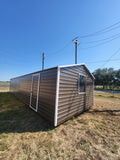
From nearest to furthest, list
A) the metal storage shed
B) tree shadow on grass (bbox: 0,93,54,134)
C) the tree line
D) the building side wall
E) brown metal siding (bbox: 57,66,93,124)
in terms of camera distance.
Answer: tree shadow on grass (bbox: 0,93,54,134), the metal storage shed, brown metal siding (bbox: 57,66,93,124), the building side wall, the tree line

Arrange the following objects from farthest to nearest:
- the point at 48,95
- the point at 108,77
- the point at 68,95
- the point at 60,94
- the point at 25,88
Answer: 1. the point at 108,77
2. the point at 25,88
3. the point at 68,95
4. the point at 48,95
5. the point at 60,94

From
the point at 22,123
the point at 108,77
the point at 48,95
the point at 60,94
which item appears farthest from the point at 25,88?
the point at 108,77

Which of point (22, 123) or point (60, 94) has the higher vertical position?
point (60, 94)

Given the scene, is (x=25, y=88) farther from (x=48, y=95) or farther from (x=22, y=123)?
(x=48, y=95)

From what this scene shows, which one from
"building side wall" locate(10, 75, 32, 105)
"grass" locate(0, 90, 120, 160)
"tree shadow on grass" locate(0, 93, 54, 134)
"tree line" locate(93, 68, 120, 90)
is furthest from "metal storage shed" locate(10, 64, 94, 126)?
"tree line" locate(93, 68, 120, 90)

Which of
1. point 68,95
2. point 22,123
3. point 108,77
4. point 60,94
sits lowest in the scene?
point 22,123

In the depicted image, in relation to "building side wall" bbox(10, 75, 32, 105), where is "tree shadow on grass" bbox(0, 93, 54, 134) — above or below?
below

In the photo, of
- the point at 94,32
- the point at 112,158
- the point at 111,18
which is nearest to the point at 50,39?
the point at 94,32

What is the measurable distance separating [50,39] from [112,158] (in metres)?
12.9

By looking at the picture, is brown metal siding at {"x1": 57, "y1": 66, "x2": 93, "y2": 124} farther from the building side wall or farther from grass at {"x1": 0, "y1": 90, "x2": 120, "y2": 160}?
the building side wall

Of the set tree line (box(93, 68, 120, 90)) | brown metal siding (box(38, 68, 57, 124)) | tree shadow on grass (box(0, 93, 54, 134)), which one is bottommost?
tree shadow on grass (box(0, 93, 54, 134))

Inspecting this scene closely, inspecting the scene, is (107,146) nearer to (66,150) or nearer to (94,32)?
(66,150)

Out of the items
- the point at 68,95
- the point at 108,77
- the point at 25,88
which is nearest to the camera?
the point at 68,95

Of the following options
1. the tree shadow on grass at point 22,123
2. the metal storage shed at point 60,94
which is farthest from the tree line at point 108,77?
the tree shadow on grass at point 22,123
